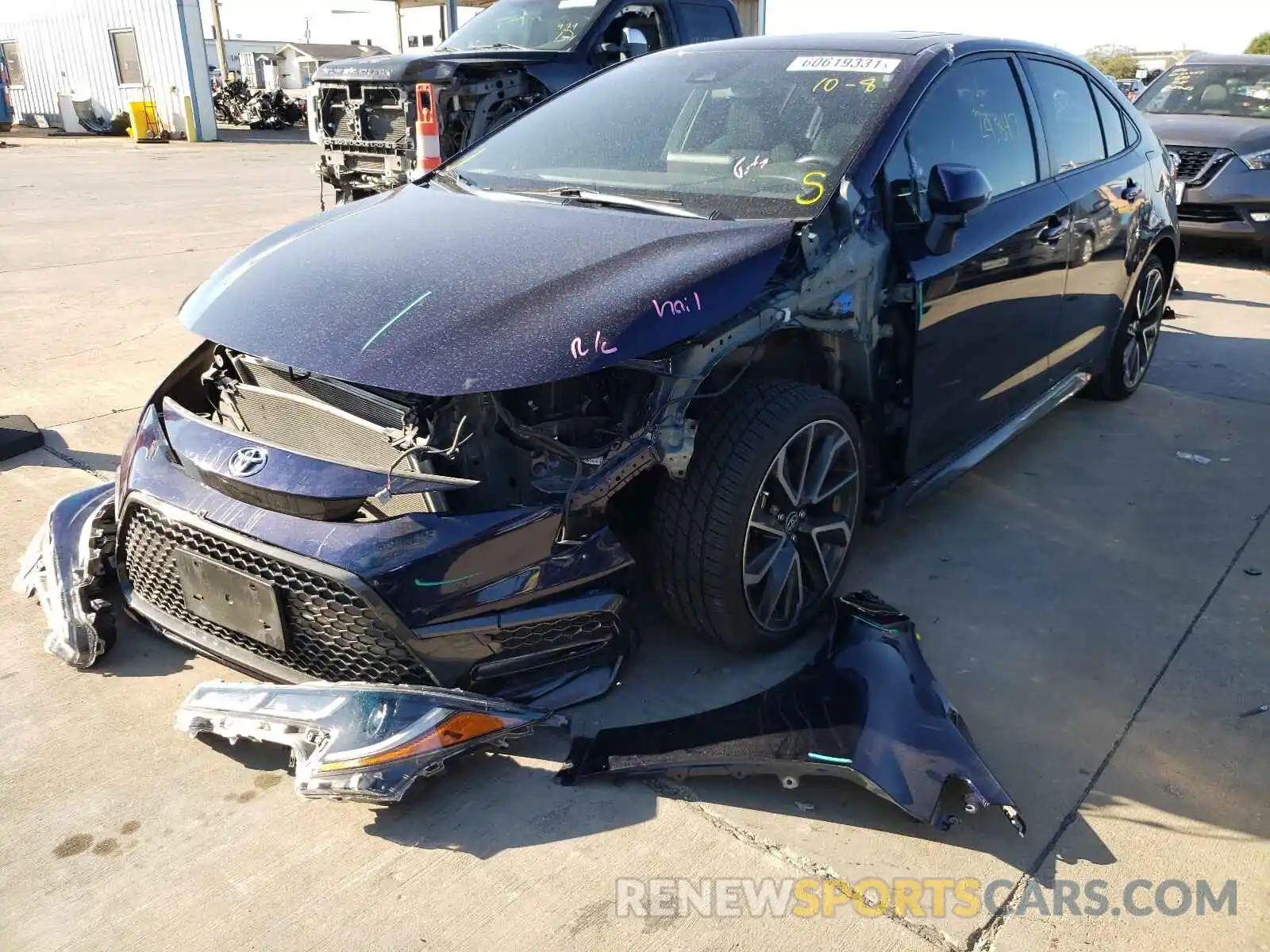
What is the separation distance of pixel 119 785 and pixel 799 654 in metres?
1.89

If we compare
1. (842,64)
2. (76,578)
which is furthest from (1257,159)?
(76,578)

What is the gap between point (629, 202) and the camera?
3137 millimetres

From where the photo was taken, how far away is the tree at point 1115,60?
217 ft

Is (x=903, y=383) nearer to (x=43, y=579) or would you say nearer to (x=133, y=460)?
(x=133, y=460)

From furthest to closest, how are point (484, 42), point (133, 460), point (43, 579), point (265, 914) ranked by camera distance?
point (484, 42)
point (43, 579)
point (133, 460)
point (265, 914)

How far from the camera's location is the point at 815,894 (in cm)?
219

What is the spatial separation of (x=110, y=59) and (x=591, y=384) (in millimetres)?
28793

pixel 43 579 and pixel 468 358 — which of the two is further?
pixel 43 579

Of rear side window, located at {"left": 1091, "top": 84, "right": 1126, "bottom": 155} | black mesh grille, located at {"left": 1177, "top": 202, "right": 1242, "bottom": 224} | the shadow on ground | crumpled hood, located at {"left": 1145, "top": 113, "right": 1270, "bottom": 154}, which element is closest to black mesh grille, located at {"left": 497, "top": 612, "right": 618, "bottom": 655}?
rear side window, located at {"left": 1091, "top": 84, "right": 1126, "bottom": 155}

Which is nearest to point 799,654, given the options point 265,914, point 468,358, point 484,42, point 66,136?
point 468,358

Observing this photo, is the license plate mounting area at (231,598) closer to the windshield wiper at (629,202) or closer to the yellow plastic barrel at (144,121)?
the windshield wiper at (629,202)

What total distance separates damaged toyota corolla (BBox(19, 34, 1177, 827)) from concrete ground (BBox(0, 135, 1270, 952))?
22 cm

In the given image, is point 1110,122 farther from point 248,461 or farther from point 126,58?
point 126,58

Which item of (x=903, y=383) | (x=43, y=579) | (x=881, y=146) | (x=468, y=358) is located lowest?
(x=43, y=579)
